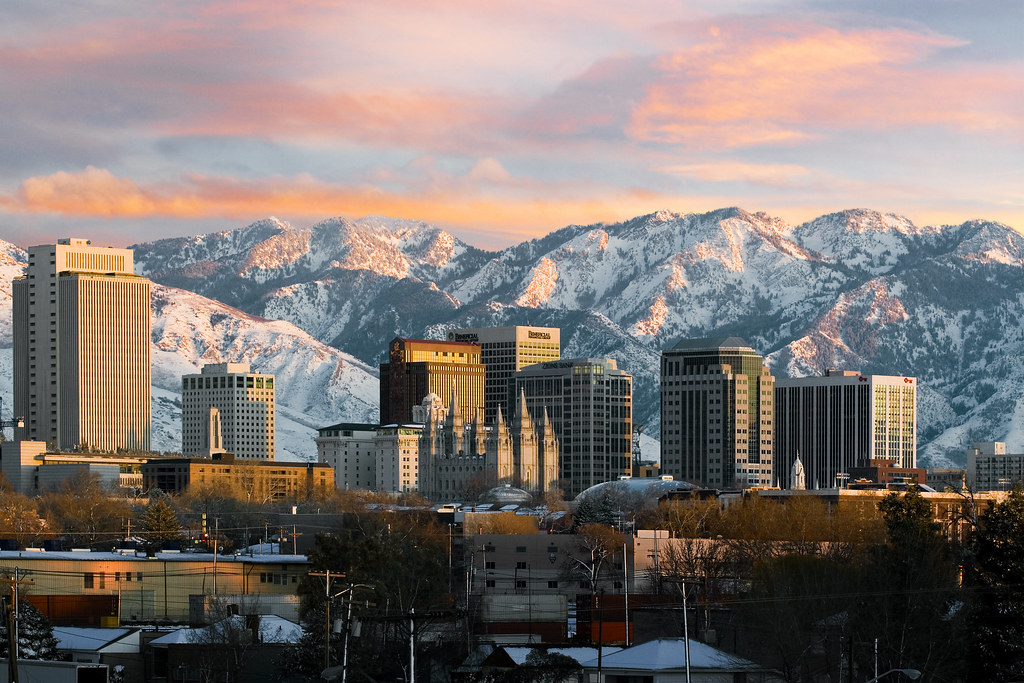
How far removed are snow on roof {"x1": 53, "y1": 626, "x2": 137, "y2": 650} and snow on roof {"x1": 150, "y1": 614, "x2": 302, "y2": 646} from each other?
11.0 ft

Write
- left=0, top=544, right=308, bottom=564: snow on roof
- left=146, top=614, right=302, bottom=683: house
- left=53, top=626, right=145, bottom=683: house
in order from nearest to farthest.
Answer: left=146, top=614, right=302, bottom=683: house → left=53, top=626, right=145, bottom=683: house → left=0, top=544, right=308, bottom=564: snow on roof

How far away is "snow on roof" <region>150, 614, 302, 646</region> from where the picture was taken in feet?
445

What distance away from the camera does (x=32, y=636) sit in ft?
421

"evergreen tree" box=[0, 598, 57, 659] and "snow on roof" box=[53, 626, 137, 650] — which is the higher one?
"evergreen tree" box=[0, 598, 57, 659]

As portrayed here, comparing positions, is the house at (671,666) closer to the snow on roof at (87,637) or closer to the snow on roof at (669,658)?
the snow on roof at (669,658)

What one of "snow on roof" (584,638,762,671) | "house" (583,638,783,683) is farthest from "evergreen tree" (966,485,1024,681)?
"snow on roof" (584,638,762,671)

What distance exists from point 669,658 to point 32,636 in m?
41.2

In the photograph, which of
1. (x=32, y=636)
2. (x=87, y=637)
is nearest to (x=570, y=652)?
(x=32, y=636)

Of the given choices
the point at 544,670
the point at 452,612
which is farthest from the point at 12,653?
the point at 452,612

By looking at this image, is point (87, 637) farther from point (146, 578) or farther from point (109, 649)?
point (146, 578)

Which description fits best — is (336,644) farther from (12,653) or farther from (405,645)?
(12,653)

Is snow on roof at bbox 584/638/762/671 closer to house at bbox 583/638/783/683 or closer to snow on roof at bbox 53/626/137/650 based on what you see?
house at bbox 583/638/783/683

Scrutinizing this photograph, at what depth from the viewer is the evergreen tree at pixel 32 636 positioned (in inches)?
4961

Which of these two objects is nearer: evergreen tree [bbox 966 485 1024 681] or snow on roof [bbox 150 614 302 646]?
evergreen tree [bbox 966 485 1024 681]
